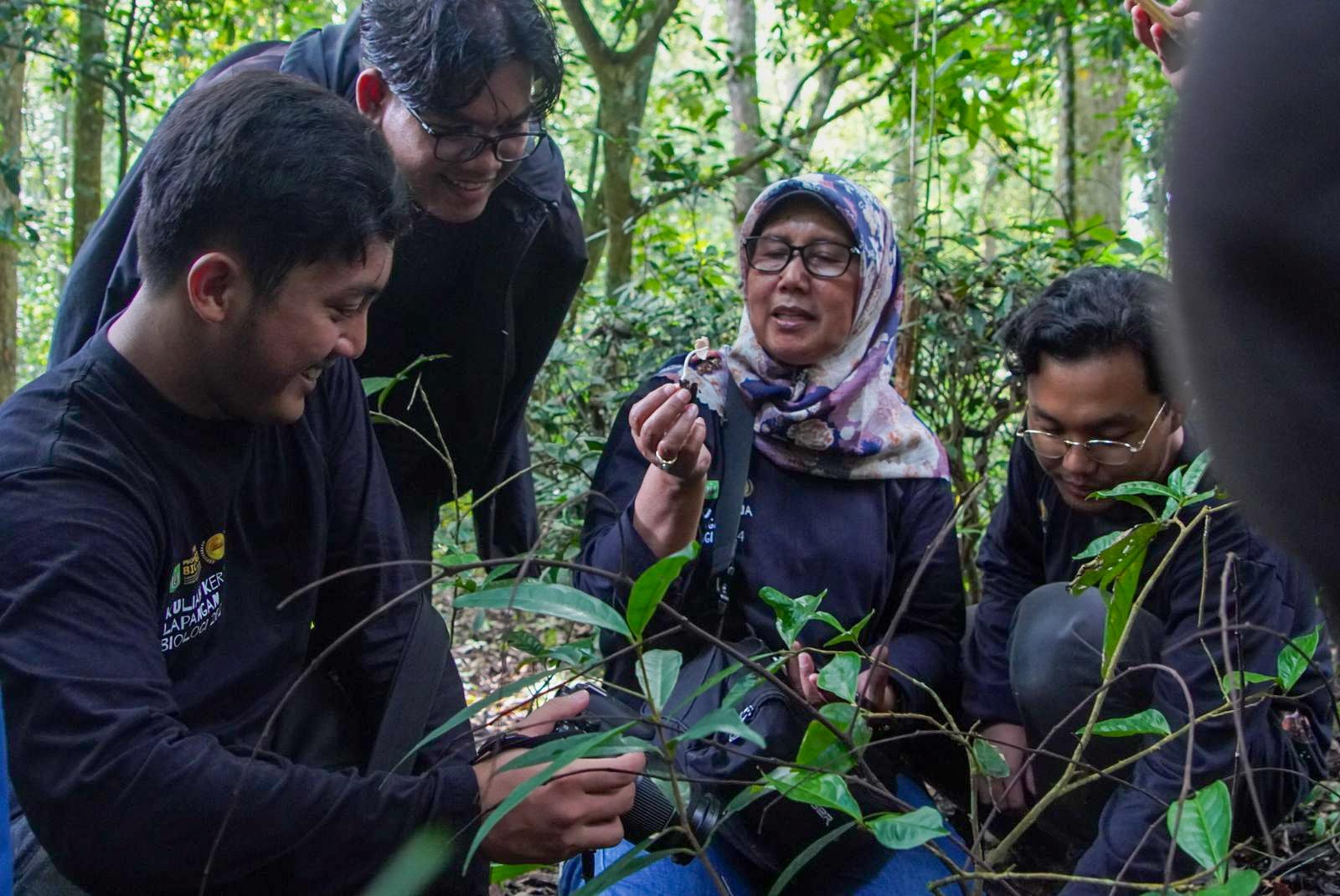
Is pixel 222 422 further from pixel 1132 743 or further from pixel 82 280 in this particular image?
pixel 1132 743

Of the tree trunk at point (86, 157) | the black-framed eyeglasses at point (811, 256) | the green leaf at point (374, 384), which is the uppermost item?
the tree trunk at point (86, 157)

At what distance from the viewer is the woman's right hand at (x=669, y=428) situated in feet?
7.25

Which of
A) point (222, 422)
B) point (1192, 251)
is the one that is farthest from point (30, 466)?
point (1192, 251)

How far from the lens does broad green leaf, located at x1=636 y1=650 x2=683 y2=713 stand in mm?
1287

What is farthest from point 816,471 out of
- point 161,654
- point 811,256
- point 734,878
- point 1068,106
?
point 1068,106

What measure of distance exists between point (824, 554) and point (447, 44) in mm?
1254

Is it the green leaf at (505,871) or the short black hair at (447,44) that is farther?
the short black hair at (447,44)

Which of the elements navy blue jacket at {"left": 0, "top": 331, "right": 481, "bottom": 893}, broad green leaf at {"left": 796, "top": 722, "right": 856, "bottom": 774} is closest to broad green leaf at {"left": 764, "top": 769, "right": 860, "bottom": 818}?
broad green leaf at {"left": 796, "top": 722, "right": 856, "bottom": 774}

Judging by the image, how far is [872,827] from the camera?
49.0 inches

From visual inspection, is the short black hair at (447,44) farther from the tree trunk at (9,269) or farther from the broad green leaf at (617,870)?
the tree trunk at (9,269)

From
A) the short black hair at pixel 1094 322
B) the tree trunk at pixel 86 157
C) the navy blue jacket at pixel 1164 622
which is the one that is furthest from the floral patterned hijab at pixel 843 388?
the tree trunk at pixel 86 157

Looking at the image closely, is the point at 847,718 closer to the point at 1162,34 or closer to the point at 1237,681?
the point at 1237,681

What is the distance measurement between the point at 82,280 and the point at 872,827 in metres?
1.67

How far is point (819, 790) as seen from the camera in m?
1.29
